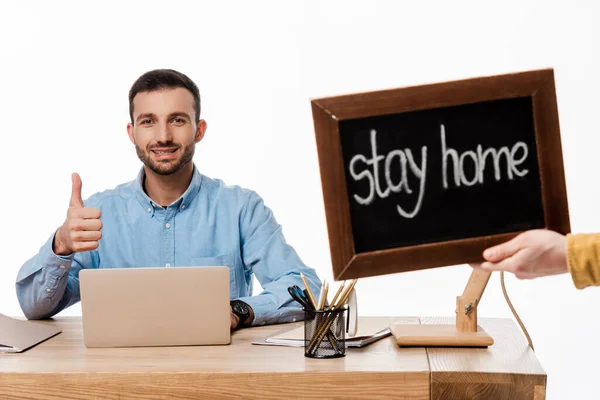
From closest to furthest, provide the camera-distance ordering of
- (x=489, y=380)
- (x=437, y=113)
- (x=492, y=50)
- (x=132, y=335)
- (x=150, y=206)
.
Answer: (x=437, y=113), (x=489, y=380), (x=132, y=335), (x=150, y=206), (x=492, y=50)

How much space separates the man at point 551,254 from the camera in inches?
54.1

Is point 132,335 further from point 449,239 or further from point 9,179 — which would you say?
point 9,179

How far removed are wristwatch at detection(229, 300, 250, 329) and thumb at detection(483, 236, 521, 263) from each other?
0.86 metres

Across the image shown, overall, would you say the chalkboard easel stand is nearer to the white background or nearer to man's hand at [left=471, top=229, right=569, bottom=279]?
man's hand at [left=471, top=229, right=569, bottom=279]

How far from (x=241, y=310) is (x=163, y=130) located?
70 centimetres

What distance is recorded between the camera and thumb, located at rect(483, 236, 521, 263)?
1399 millimetres

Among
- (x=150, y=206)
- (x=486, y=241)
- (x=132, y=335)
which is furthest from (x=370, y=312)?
(x=486, y=241)

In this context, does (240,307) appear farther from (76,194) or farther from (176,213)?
(176,213)

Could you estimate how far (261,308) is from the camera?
218 cm

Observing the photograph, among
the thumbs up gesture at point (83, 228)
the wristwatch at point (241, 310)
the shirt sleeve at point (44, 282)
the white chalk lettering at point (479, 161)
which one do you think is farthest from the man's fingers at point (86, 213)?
the white chalk lettering at point (479, 161)

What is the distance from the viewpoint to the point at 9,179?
162 inches

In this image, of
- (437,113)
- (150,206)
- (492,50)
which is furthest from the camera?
(492,50)

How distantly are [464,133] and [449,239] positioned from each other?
174 millimetres

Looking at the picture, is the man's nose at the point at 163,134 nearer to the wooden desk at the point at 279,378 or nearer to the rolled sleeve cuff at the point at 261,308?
the rolled sleeve cuff at the point at 261,308
